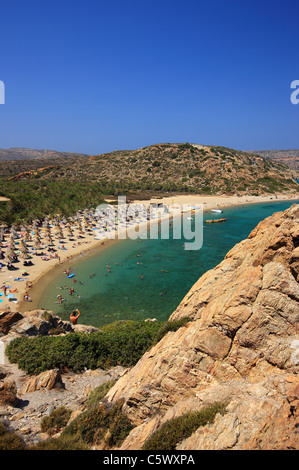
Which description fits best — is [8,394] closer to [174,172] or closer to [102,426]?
[102,426]

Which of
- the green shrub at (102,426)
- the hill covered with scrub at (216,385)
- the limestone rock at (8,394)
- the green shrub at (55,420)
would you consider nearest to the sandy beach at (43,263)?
the limestone rock at (8,394)

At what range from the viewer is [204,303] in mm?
10422

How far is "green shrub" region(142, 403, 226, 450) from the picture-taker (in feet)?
19.8

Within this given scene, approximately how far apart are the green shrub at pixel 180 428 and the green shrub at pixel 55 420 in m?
4.01

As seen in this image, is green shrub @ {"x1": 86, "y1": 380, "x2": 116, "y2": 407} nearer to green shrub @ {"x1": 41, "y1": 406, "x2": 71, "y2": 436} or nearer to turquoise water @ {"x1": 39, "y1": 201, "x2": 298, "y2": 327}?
green shrub @ {"x1": 41, "y1": 406, "x2": 71, "y2": 436}

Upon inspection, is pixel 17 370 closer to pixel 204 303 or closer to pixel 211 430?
pixel 204 303

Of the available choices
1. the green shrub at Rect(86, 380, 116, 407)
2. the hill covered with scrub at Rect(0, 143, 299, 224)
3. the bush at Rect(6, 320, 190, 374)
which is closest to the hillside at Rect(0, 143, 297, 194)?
the hill covered with scrub at Rect(0, 143, 299, 224)

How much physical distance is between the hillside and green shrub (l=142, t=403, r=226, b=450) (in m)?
84.6

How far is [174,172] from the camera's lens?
365 feet

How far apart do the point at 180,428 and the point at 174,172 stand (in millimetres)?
110320

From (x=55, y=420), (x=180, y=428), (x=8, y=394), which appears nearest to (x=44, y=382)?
(x=8, y=394)

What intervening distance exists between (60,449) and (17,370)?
703 centimetres

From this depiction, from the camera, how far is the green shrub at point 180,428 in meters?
6.03

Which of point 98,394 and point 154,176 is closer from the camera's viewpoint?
point 98,394
